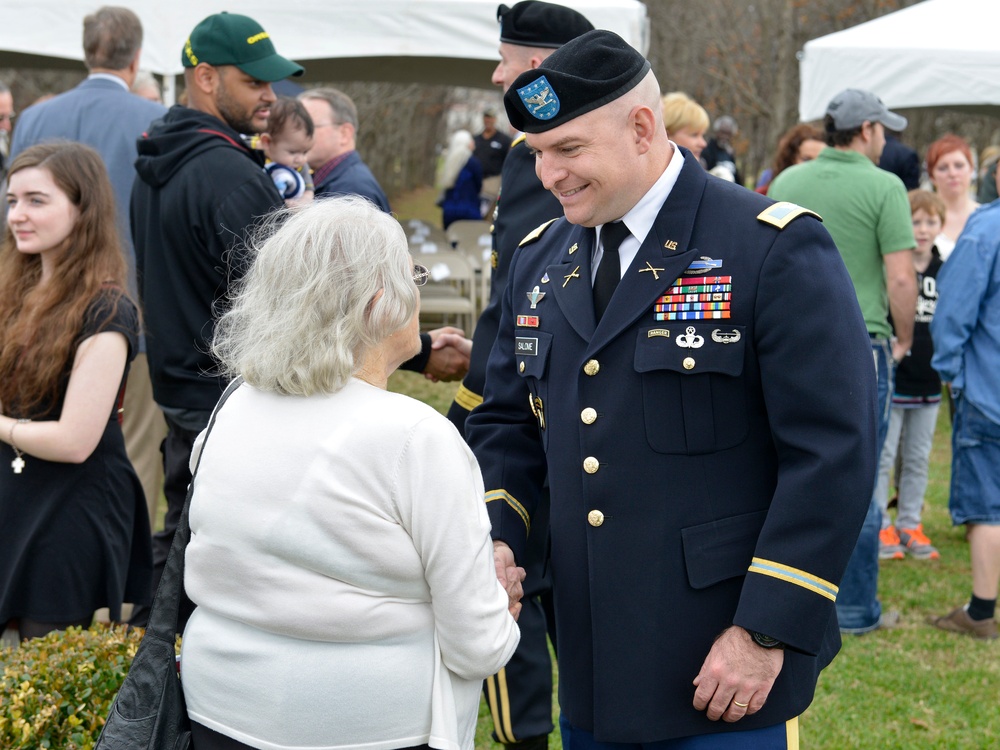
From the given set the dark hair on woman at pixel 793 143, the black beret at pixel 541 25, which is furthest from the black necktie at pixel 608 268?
the dark hair on woman at pixel 793 143

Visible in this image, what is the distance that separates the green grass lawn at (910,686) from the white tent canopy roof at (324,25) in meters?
3.71

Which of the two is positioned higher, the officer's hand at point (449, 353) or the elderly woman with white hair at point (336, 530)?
the elderly woman with white hair at point (336, 530)

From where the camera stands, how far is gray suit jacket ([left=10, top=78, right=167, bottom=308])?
5.45 meters

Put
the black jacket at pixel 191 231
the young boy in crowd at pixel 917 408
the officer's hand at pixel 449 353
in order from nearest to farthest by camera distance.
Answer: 1. the officer's hand at pixel 449 353
2. the black jacket at pixel 191 231
3. the young boy in crowd at pixel 917 408

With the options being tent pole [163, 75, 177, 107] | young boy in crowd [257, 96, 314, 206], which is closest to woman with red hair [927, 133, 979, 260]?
young boy in crowd [257, 96, 314, 206]

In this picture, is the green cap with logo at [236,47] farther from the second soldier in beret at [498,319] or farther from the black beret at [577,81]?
the black beret at [577,81]

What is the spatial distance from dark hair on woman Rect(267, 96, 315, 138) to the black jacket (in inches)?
46.5

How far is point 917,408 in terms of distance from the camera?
6.38 meters

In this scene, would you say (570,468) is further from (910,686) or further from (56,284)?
(910,686)

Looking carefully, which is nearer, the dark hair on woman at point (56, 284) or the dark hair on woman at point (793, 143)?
the dark hair on woman at point (56, 284)

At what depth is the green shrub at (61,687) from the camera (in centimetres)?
266

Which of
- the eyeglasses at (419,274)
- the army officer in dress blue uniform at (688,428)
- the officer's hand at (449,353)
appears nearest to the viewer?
the army officer in dress blue uniform at (688,428)

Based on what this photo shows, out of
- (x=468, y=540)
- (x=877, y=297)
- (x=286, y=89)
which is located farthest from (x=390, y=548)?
(x=286, y=89)

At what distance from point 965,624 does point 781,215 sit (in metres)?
3.73
